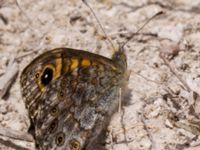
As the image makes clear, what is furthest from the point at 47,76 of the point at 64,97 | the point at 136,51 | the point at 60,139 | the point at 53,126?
the point at 136,51

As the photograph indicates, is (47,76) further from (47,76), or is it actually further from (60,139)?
(60,139)

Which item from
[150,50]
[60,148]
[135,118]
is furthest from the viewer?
[150,50]

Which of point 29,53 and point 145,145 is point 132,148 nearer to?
point 145,145

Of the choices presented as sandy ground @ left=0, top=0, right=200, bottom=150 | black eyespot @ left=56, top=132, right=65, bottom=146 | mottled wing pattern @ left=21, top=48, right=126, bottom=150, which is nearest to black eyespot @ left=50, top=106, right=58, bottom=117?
mottled wing pattern @ left=21, top=48, right=126, bottom=150

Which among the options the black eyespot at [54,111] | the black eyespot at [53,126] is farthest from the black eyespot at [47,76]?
the black eyespot at [53,126]

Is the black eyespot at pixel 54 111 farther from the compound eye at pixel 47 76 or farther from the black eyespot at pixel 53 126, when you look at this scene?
the compound eye at pixel 47 76

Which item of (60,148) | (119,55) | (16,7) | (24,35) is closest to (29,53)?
(24,35)
